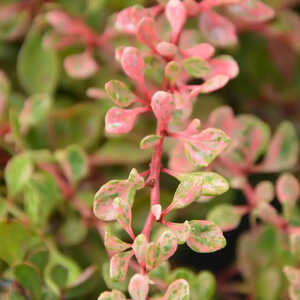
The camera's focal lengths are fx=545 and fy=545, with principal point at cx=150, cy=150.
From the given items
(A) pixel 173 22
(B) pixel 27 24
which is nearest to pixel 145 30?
(A) pixel 173 22

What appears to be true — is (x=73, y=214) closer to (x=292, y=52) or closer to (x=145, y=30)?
(x=145, y=30)

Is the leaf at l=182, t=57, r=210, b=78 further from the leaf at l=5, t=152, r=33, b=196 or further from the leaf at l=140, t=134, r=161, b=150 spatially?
the leaf at l=5, t=152, r=33, b=196

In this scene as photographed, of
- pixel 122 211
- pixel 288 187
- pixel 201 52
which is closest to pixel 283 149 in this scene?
pixel 288 187

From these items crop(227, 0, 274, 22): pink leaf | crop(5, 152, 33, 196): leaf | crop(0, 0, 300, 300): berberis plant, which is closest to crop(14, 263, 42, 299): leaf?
crop(0, 0, 300, 300): berberis plant

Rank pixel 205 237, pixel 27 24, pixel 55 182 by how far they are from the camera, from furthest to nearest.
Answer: pixel 27 24 < pixel 55 182 < pixel 205 237

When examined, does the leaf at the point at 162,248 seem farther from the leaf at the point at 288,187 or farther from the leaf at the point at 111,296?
the leaf at the point at 288,187

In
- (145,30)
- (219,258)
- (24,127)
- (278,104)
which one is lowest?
(219,258)
